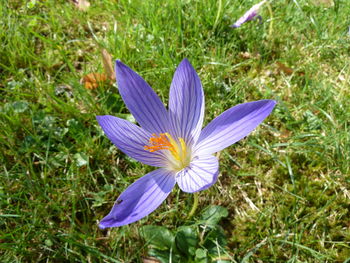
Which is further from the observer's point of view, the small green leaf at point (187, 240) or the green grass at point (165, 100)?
the green grass at point (165, 100)

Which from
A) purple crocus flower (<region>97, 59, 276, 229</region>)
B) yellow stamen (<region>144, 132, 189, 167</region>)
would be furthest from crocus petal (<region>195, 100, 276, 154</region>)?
yellow stamen (<region>144, 132, 189, 167</region>)

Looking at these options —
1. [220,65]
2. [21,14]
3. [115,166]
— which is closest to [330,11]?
[220,65]

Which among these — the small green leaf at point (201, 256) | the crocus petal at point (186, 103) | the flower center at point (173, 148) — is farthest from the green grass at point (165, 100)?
the crocus petal at point (186, 103)

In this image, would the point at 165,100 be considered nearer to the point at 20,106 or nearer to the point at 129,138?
the point at 129,138

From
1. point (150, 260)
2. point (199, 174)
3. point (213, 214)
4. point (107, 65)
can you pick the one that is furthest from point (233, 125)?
point (107, 65)

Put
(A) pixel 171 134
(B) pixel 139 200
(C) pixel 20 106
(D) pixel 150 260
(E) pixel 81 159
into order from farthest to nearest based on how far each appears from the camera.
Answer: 1. (C) pixel 20 106
2. (E) pixel 81 159
3. (D) pixel 150 260
4. (A) pixel 171 134
5. (B) pixel 139 200

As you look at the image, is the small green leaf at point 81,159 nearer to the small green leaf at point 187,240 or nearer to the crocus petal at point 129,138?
the crocus petal at point 129,138
